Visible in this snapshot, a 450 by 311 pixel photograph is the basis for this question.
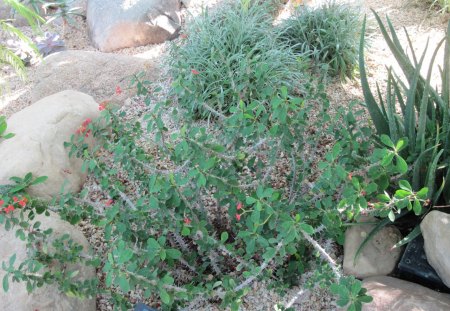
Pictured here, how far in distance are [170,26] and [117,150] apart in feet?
9.55

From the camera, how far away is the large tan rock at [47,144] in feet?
7.57

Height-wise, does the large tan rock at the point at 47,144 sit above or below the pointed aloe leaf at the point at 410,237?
below

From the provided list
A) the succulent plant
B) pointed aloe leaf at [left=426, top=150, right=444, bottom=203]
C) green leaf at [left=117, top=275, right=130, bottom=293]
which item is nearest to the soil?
the succulent plant

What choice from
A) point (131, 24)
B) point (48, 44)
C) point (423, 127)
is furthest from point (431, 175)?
point (48, 44)

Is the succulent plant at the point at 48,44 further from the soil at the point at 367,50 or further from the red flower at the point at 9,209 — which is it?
the red flower at the point at 9,209

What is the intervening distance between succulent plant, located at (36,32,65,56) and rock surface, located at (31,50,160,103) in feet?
2.09

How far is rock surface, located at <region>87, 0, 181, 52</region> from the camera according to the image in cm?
418

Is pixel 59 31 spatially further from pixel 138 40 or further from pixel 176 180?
pixel 176 180

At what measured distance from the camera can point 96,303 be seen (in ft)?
6.39

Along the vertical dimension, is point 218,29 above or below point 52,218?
above

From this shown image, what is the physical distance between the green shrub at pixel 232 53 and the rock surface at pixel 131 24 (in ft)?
2.06

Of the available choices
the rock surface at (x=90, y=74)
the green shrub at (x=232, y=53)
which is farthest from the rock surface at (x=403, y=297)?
the rock surface at (x=90, y=74)

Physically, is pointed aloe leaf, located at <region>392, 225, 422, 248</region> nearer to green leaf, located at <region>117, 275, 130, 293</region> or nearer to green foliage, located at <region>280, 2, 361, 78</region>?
green leaf, located at <region>117, 275, 130, 293</region>

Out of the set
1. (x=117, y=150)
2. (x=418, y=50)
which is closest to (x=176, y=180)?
(x=117, y=150)
